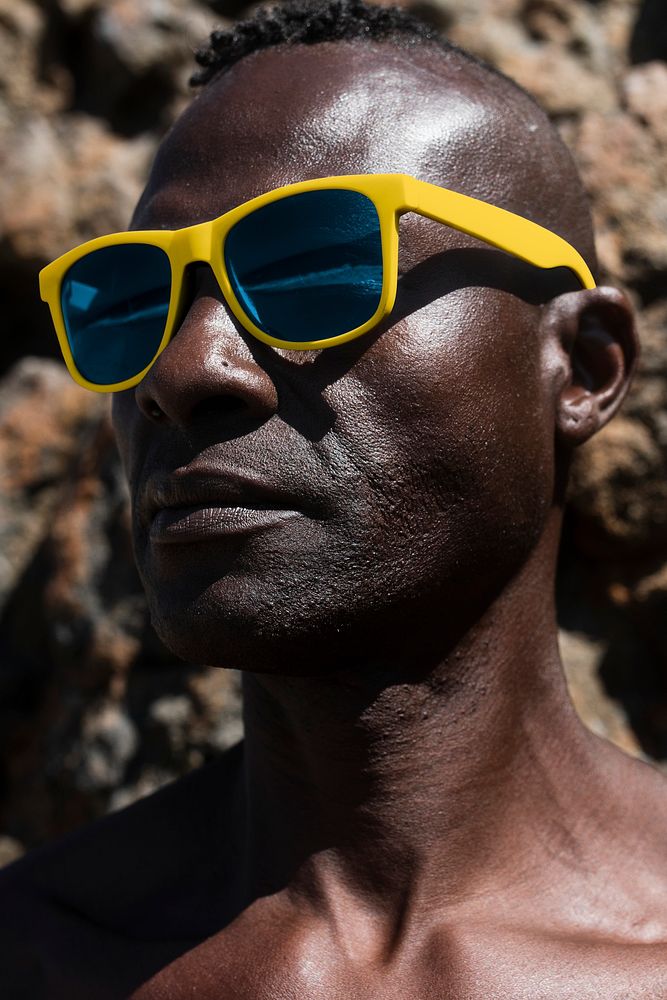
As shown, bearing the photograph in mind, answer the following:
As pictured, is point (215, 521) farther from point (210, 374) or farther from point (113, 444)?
point (113, 444)

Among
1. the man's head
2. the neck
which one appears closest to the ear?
the man's head

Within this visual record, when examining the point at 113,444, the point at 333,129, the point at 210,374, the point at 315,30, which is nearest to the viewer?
the point at 210,374

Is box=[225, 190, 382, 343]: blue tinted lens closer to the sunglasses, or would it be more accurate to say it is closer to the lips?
the sunglasses

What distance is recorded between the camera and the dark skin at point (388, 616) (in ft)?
5.32

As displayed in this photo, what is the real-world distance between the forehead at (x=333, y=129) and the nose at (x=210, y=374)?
196mm

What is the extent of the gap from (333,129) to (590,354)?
1.81 ft

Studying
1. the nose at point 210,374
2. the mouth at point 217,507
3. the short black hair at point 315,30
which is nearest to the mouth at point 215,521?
the mouth at point 217,507

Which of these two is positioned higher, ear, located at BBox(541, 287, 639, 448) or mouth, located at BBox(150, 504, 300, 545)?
ear, located at BBox(541, 287, 639, 448)

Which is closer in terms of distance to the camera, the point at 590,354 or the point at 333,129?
the point at 333,129

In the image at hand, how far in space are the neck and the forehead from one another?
65 centimetres

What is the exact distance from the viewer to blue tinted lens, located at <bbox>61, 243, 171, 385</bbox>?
177cm

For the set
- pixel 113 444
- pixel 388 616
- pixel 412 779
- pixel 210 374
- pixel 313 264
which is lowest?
pixel 113 444

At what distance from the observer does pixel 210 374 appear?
1607mm

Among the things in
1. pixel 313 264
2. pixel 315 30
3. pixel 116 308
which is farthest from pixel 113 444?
pixel 313 264
